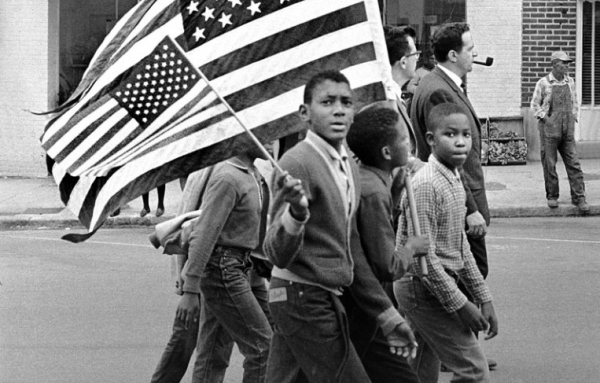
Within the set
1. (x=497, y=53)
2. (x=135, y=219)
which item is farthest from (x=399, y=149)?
(x=497, y=53)

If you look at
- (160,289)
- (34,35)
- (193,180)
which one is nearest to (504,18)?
(34,35)

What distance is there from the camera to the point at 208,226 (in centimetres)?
637

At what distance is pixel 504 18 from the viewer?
2089 centimetres

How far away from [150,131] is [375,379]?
4.87ft

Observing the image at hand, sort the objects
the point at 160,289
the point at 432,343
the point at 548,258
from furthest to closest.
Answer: the point at 548,258
the point at 160,289
the point at 432,343

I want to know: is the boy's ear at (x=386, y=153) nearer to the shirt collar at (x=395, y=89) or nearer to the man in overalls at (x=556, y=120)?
the shirt collar at (x=395, y=89)

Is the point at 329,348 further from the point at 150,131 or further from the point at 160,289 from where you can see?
the point at 160,289

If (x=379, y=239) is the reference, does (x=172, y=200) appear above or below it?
below

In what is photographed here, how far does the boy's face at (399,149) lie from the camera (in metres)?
5.65

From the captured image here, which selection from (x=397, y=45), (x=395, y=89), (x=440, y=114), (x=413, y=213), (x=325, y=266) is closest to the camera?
(x=325, y=266)

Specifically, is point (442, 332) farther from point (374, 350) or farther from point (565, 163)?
point (565, 163)

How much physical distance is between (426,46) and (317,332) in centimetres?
1605

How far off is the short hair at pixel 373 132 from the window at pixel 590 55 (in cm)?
1622

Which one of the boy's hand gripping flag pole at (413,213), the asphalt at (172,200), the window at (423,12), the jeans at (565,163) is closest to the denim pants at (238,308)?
the boy's hand gripping flag pole at (413,213)
